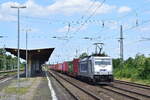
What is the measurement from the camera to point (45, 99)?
2097 centimetres

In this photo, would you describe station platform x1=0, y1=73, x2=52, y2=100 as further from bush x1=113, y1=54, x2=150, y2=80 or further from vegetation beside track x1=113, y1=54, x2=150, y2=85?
bush x1=113, y1=54, x2=150, y2=80

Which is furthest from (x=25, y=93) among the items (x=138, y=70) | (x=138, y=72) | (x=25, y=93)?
(x=138, y=70)

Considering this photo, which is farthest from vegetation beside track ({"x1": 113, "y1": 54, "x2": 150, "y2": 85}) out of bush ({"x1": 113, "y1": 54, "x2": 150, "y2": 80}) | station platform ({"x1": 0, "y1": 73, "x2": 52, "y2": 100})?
station platform ({"x1": 0, "y1": 73, "x2": 52, "y2": 100})

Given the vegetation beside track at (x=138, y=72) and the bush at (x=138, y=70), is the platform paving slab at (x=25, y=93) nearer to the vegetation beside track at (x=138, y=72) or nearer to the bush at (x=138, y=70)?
the vegetation beside track at (x=138, y=72)

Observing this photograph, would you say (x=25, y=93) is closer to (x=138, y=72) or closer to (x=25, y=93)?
(x=25, y=93)

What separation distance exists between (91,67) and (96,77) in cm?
139

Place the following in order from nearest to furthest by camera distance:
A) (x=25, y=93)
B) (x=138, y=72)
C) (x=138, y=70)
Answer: (x=25, y=93)
(x=138, y=72)
(x=138, y=70)

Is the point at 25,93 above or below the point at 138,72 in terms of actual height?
below

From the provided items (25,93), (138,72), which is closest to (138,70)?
(138,72)

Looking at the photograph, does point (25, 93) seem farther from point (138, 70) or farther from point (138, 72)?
point (138, 70)

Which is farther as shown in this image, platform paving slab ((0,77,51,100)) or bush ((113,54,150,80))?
bush ((113,54,150,80))

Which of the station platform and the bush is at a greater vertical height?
the bush

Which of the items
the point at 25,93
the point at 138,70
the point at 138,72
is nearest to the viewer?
the point at 25,93

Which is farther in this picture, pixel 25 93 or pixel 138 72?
pixel 138 72
